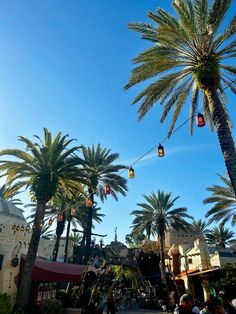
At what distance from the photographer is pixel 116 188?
31250mm

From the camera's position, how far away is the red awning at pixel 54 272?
18.0 meters

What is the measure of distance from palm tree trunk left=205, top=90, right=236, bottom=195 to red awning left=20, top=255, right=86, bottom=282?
41.2 ft

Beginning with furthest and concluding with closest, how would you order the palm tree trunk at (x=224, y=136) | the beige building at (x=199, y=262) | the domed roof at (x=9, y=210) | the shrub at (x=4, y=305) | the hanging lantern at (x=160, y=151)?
the beige building at (x=199, y=262) < the domed roof at (x=9, y=210) < the shrub at (x=4, y=305) < the hanging lantern at (x=160, y=151) < the palm tree trunk at (x=224, y=136)

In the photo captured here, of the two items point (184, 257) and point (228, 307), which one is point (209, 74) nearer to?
point (228, 307)

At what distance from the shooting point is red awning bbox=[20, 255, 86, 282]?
18.0 meters

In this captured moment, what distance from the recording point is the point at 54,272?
60.7ft

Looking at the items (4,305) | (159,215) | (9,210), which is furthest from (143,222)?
(4,305)

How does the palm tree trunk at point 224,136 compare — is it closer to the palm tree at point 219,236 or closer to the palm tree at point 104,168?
the palm tree at point 104,168

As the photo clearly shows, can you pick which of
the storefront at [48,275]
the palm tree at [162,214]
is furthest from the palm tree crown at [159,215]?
the storefront at [48,275]

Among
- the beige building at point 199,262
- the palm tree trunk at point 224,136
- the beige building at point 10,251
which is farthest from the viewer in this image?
the beige building at point 199,262

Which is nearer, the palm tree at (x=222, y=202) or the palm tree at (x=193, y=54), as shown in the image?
the palm tree at (x=193, y=54)

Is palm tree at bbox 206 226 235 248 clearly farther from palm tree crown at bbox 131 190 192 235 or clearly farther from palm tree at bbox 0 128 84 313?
palm tree at bbox 0 128 84 313

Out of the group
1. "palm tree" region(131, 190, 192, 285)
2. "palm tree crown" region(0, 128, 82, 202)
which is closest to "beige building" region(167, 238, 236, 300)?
"palm tree" region(131, 190, 192, 285)

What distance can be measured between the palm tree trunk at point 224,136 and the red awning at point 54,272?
12.5m
